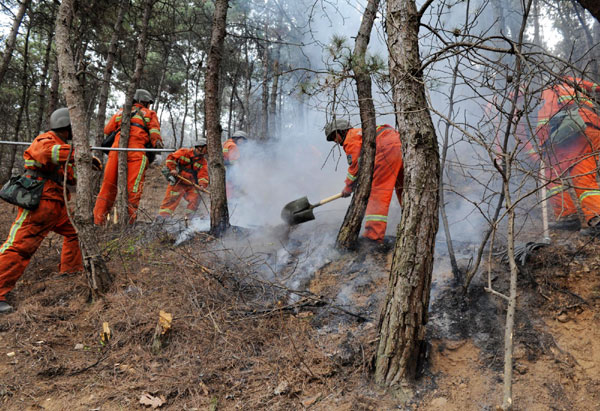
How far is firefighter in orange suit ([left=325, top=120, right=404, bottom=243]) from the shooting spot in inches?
183

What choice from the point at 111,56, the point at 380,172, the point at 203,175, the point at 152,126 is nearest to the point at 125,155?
the point at 152,126

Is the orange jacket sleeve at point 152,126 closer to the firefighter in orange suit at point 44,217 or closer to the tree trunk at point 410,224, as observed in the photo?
the firefighter in orange suit at point 44,217

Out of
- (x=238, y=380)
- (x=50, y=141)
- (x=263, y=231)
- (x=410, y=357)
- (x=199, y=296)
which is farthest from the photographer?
(x=263, y=231)

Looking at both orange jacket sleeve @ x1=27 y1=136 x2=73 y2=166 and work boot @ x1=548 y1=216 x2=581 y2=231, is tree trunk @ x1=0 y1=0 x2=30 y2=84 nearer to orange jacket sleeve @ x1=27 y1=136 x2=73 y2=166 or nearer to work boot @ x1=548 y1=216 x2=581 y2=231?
orange jacket sleeve @ x1=27 y1=136 x2=73 y2=166

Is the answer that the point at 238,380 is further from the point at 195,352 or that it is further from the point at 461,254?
the point at 461,254

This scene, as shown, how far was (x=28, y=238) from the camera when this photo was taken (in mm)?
3863

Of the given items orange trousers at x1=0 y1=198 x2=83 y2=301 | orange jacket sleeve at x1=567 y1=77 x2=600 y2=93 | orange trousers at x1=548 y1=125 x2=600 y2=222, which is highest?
orange jacket sleeve at x1=567 y1=77 x2=600 y2=93

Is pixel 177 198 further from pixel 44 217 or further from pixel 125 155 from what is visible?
pixel 44 217

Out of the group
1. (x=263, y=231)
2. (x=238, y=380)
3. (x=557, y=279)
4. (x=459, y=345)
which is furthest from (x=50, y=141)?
(x=557, y=279)

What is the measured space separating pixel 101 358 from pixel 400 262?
2493 mm

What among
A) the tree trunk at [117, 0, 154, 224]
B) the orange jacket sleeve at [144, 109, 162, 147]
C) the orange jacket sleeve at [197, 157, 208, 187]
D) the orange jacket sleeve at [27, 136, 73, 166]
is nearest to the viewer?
the orange jacket sleeve at [27, 136, 73, 166]

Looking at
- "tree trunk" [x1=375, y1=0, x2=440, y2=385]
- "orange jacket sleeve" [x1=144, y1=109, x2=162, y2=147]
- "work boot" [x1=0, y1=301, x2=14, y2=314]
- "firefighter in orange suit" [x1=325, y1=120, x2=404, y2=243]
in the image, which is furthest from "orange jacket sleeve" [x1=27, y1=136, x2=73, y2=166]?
"tree trunk" [x1=375, y1=0, x2=440, y2=385]

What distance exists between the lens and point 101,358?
9.77 feet

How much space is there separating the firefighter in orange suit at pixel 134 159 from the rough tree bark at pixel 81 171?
1.89m
